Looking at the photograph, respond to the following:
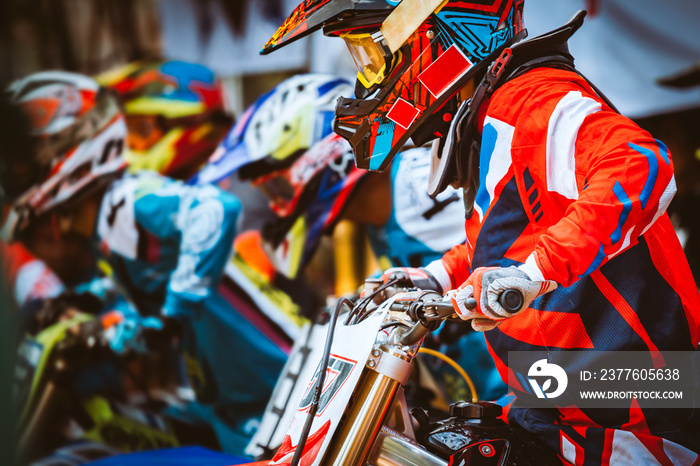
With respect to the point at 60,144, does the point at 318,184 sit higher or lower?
higher

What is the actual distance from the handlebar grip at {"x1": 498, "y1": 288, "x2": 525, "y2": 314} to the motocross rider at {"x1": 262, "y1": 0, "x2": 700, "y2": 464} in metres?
0.01

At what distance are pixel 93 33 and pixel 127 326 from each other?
1652 millimetres

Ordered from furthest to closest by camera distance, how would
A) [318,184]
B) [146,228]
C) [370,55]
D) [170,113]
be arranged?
[170,113], [146,228], [318,184], [370,55]

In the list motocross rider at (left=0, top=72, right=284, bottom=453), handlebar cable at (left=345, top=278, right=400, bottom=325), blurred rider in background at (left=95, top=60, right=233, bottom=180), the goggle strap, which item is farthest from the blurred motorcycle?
the goggle strap

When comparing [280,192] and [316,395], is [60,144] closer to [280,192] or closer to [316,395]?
[280,192]

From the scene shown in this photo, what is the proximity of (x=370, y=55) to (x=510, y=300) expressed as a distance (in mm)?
766

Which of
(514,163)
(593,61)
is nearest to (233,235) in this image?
(593,61)

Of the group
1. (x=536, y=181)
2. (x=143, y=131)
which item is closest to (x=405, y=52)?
(x=536, y=181)

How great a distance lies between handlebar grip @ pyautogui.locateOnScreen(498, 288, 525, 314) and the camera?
987mm

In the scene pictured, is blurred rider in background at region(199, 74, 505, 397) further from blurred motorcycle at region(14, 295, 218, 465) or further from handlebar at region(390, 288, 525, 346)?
handlebar at region(390, 288, 525, 346)

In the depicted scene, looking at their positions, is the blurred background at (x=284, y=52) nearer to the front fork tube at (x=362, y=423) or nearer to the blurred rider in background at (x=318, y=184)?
the blurred rider in background at (x=318, y=184)

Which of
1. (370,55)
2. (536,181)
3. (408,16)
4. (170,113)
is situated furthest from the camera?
(170,113)

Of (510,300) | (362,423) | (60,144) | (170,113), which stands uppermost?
(510,300)

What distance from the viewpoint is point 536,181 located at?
1281 millimetres
